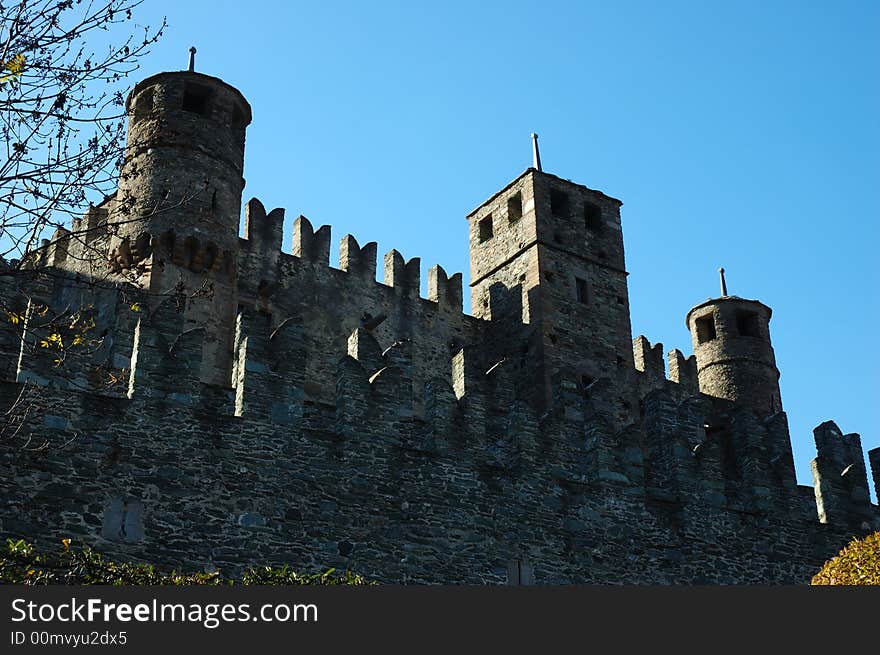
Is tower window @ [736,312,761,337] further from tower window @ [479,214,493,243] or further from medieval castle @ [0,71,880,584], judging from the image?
tower window @ [479,214,493,243]

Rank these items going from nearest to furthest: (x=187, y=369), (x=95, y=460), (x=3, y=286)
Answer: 1. (x=95, y=460)
2. (x=187, y=369)
3. (x=3, y=286)

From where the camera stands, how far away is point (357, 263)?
24016 mm

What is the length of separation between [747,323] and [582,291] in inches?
206

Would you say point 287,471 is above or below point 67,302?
below

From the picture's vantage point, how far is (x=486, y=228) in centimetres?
2697

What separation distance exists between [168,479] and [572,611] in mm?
6127

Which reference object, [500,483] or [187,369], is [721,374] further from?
[187,369]

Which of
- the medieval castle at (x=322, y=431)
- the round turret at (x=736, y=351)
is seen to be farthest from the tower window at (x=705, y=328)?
the medieval castle at (x=322, y=431)

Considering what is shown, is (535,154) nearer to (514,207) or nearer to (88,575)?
(514,207)

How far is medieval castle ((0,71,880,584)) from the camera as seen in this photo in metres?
13.3

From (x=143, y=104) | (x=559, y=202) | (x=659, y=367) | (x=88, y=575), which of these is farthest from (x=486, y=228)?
(x=88, y=575)

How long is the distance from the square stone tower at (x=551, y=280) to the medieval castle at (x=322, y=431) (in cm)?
11

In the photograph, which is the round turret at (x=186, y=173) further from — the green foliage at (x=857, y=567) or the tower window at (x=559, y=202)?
the green foliage at (x=857, y=567)

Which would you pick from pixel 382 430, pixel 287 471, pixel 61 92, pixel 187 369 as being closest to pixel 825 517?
pixel 382 430
